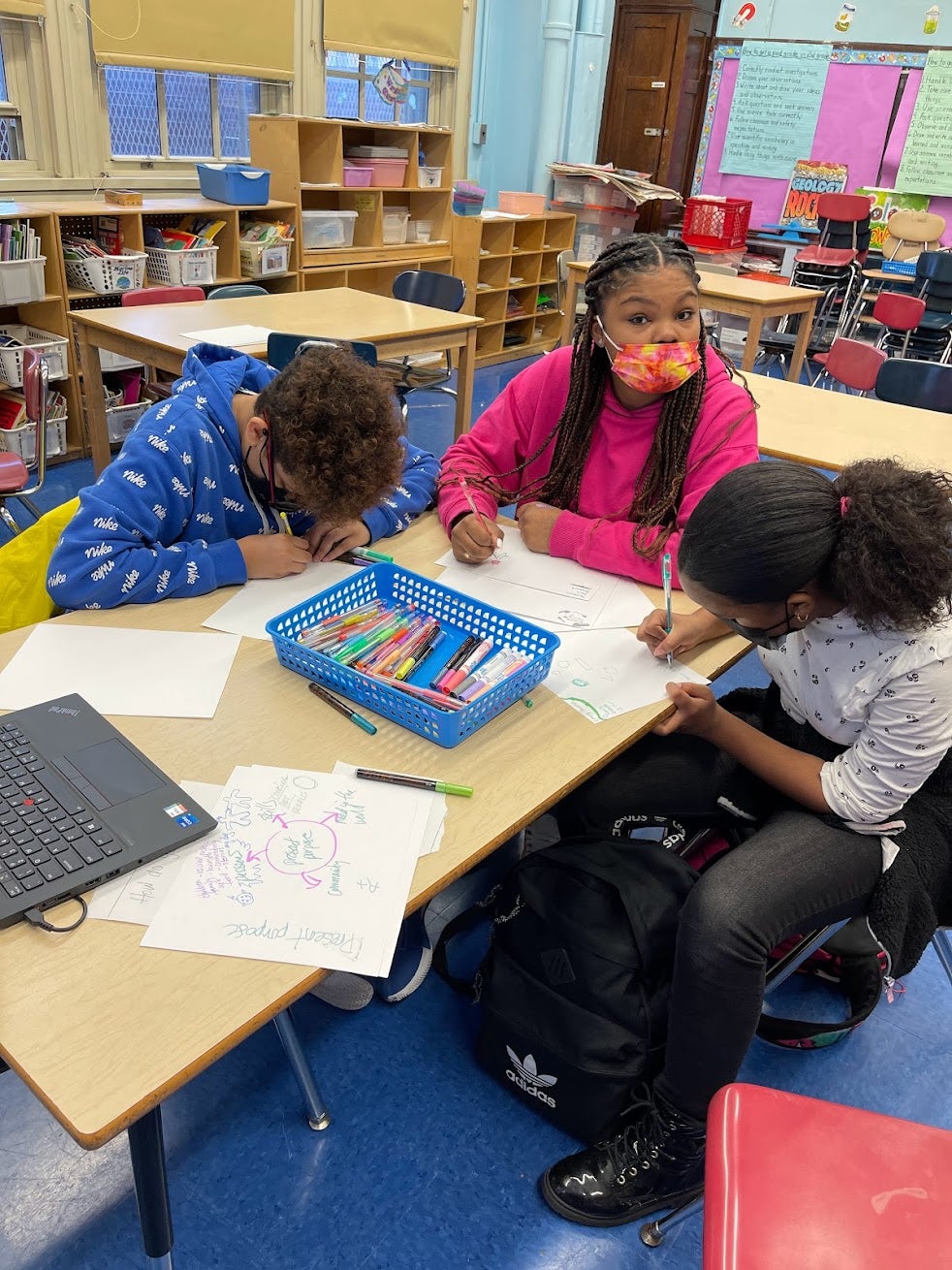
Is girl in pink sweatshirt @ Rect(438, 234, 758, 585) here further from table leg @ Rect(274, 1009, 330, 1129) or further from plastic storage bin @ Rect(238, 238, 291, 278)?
plastic storage bin @ Rect(238, 238, 291, 278)

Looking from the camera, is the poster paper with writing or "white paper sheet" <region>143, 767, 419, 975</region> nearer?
"white paper sheet" <region>143, 767, 419, 975</region>

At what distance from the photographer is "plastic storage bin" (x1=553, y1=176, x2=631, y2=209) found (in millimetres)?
6574

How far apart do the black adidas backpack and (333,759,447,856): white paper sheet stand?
1.58 feet

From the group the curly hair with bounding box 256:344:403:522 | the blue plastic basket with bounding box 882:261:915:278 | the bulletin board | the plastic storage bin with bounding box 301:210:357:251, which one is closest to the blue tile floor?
the curly hair with bounding box 256:344:403:522

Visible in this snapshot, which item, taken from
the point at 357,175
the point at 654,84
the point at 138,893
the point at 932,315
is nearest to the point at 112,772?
the point at 138,893

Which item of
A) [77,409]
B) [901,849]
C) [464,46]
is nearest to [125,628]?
[901,849]

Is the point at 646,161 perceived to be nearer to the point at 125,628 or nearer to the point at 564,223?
the point at 564,223

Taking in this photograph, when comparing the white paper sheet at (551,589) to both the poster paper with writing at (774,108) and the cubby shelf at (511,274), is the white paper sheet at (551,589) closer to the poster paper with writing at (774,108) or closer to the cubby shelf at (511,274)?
the cubby shelf at (511,274)

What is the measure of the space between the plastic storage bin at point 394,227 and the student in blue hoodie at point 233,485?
4323 millimetres

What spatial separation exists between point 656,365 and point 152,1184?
1446 mm

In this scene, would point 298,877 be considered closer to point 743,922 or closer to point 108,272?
point 743,922

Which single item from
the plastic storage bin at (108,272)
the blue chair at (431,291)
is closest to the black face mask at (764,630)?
the blue chair at (431,291)

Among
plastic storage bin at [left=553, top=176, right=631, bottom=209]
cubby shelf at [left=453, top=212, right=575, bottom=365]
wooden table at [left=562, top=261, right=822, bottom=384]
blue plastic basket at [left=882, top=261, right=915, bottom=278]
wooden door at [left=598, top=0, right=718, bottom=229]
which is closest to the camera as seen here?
wooden table at [left=562, top=261, right=822, bottom=384]

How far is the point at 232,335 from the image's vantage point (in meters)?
3.07
